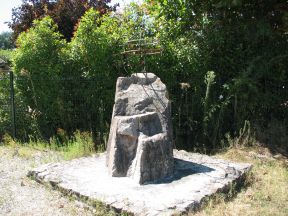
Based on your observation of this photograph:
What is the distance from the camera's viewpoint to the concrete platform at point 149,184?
15.1 feet

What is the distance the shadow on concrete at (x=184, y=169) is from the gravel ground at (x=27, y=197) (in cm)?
117

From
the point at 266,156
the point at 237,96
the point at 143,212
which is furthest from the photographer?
the point at 237,96

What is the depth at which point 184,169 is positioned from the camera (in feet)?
19.2

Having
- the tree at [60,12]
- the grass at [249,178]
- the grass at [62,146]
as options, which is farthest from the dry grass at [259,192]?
the tree at [60,12]

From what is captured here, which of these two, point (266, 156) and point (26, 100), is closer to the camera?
point (266, 156)

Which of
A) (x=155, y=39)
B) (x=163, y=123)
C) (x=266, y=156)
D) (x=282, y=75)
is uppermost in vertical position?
(x=155, y=39)

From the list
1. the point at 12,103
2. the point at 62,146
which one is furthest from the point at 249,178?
the point at 12,103

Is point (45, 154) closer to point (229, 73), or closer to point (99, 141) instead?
point (99, 141)

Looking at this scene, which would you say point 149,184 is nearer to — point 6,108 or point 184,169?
point 184,169

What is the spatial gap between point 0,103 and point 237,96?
516 cm

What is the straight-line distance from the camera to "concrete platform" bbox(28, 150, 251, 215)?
4602 mm

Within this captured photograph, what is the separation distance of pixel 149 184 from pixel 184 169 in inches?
31.2

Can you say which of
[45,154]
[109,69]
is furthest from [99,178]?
A: [109,69]

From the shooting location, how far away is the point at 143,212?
4.41 meters
